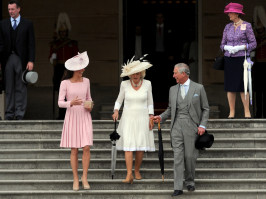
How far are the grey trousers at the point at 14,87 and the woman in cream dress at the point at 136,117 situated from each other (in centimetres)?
265

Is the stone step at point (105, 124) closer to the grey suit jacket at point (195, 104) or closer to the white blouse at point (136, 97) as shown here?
the white blouse at point (136, 97)

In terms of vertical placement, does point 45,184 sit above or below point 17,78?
below

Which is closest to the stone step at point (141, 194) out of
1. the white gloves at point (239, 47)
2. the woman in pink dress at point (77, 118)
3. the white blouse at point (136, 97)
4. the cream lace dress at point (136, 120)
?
the woman in pink dress at point (77, 118)

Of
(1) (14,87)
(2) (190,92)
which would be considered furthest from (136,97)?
(1) (14,87)

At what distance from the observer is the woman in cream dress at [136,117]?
38.8 ft

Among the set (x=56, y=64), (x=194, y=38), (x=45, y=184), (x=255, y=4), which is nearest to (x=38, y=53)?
(x=56, y=64)

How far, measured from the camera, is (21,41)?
46.0 ft

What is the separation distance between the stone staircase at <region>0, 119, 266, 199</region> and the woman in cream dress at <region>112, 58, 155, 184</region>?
13.9 inches

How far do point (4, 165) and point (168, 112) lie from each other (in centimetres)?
279

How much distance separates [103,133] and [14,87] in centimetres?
186

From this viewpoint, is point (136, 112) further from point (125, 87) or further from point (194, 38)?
point (194, 38)

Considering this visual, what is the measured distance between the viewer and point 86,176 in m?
11.8

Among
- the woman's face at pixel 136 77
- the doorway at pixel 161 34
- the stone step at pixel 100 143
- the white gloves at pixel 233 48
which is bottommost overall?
the stone step at pixel 100 143

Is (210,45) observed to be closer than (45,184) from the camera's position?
No
